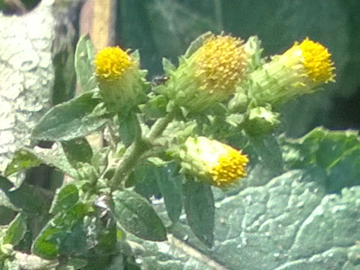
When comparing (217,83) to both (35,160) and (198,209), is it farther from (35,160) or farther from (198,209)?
(35,160)

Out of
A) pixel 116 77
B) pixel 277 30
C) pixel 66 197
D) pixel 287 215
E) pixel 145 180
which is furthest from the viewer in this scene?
pixel 277 30

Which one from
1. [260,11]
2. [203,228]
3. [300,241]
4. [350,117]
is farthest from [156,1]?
[203,228]

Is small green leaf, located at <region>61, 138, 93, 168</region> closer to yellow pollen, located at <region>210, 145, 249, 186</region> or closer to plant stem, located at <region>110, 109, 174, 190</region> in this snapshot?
plant stem, located at <region>110, 109, 174, 190</region>

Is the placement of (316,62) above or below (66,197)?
above

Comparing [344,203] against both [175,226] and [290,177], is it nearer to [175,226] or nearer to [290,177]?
[290,177]

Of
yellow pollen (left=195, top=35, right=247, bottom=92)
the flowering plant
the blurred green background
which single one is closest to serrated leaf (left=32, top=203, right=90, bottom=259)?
the flowering plant

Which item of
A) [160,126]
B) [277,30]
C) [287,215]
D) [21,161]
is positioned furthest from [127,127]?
[277,30]

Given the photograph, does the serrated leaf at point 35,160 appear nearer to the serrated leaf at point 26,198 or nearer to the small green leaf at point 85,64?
the serrated leaf at point 26,198
